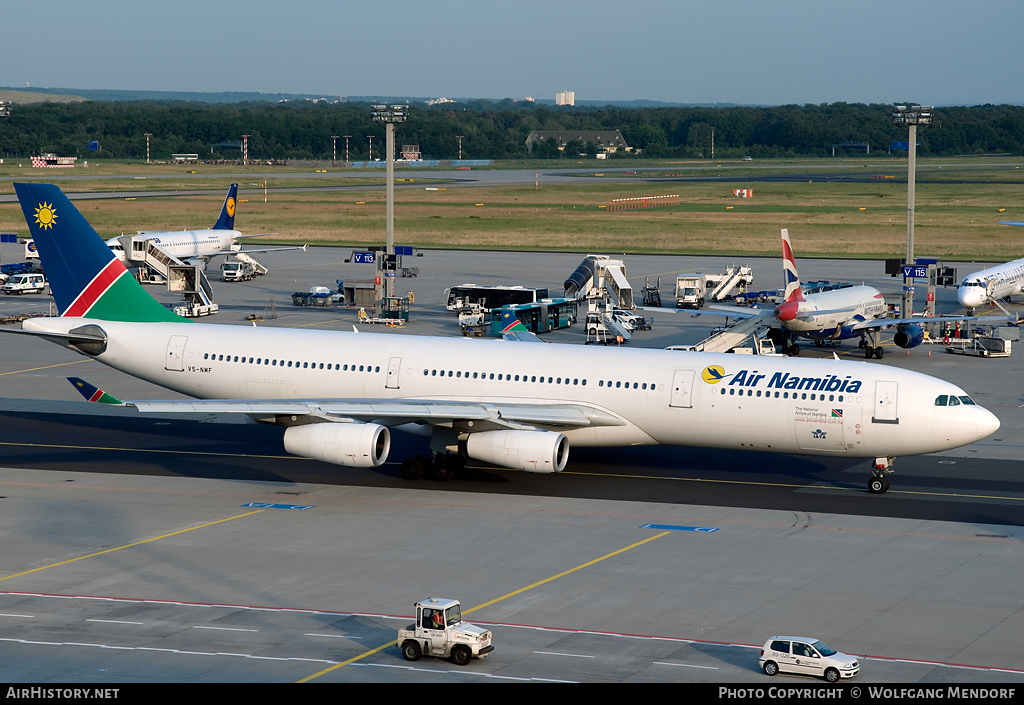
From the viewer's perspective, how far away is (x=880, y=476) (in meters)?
41.1

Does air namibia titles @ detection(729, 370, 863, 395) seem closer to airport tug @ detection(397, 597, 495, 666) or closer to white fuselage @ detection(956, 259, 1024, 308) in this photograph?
airport tug @ detection(397, 597, 495, 666)

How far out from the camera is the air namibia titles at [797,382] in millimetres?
40344

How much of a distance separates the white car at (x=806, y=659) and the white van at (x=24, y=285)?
279 ft

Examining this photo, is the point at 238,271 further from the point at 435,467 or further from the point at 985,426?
the point at 985,426

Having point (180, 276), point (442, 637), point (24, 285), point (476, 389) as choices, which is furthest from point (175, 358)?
point (24, 285)

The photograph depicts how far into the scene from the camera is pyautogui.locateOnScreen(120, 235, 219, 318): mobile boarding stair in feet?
281

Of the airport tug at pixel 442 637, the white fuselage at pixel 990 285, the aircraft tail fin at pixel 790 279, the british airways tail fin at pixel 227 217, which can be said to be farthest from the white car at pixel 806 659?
the british airways tail fin at pixel 227 217

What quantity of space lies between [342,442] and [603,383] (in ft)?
30.7

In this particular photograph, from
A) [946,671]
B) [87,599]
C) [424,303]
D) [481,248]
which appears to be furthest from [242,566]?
[481,248]

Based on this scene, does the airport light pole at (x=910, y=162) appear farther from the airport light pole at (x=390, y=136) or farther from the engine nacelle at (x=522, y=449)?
the engine nacelle at (x=522, y=449)

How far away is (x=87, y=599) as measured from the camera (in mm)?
29812

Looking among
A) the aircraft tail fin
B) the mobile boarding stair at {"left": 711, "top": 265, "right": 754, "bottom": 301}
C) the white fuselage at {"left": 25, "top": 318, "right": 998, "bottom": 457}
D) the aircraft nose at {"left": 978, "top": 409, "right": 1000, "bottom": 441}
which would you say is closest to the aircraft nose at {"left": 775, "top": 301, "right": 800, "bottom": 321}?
the aircraft tail fin

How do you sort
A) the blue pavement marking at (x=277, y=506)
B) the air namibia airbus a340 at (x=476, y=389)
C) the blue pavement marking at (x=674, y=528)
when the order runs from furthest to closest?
1. the air namibia airbus a340 at (x=476, y=389)
2. the blue pavement marking at (x=277, y=506)
3. the blue pavement marking at (x=674, y=528)

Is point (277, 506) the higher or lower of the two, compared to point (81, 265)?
lower
